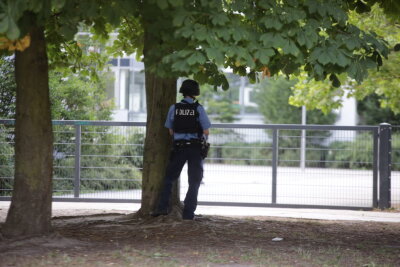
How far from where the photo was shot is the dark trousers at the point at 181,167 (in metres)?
9.04

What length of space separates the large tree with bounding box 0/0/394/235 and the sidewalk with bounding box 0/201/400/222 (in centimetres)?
360

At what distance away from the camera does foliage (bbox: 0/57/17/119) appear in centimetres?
1428

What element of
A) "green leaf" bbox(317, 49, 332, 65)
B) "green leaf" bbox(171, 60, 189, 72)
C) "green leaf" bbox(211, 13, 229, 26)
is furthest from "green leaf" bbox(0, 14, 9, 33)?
"green leaf" bbox(317, 49, 332, 65)

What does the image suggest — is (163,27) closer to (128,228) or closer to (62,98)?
(128,228)

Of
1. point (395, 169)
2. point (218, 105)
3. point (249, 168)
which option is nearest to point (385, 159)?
point (395, 169)

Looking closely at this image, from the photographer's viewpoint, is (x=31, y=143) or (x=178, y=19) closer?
(x=178, y=19)

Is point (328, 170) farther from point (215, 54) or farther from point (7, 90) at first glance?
point (215, 54)

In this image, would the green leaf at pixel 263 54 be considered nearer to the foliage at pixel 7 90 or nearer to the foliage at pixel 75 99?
the foliage at pixel 75 99

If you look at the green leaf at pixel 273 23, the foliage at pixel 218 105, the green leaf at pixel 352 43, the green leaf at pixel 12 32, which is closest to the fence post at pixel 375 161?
the green leaf at pixel 352 43

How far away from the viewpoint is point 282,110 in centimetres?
3600

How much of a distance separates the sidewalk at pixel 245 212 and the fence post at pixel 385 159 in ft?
1.40

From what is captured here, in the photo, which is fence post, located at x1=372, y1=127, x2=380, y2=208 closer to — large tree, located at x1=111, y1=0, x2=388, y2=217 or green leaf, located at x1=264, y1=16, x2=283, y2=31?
large tree, located at x1=111, y1=0, x2=388, y2=217

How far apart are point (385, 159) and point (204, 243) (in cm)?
555

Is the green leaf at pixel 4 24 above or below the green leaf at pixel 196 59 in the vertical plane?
above
